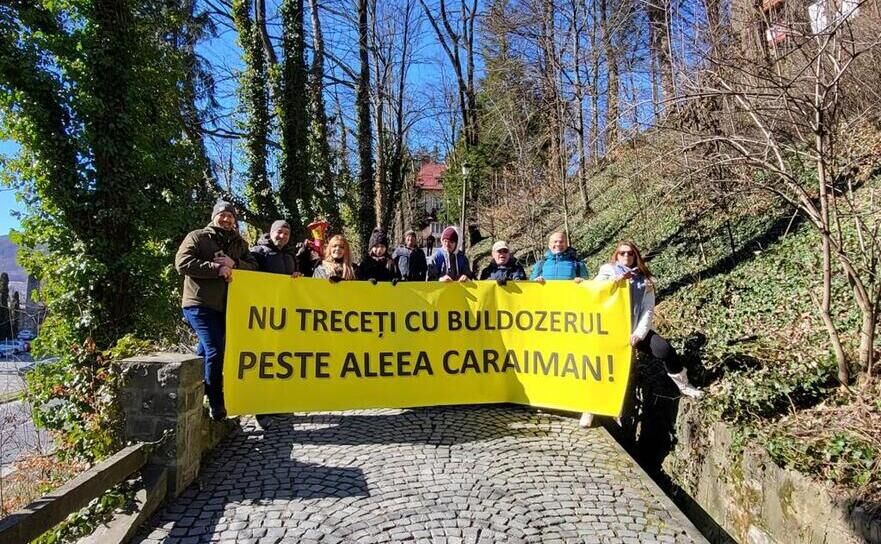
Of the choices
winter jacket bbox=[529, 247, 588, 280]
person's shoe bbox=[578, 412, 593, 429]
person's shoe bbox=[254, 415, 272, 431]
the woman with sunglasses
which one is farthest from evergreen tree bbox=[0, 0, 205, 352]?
the woman with sunglasses

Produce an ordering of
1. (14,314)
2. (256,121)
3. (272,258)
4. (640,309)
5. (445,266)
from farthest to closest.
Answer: (256,121) < (14,314) < (445,266) < (272,258) < (640,309)

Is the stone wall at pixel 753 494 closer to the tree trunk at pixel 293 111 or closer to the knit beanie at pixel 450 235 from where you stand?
the knit beanie at pixel 450 235

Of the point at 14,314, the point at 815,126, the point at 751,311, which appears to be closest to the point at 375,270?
the point at 815,126

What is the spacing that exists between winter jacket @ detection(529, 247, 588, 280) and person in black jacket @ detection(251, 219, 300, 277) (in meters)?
2.62

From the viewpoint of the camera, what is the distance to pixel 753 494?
4.06 m

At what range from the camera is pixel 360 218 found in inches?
739

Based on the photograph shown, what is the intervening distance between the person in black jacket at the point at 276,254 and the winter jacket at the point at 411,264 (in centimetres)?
150

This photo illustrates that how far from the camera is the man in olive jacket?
488 cm

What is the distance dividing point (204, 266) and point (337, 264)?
57.4 inches

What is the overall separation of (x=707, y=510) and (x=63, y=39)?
28.3 feet

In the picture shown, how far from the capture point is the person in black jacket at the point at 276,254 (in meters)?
5.81

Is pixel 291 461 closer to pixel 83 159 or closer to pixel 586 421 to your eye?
pixel 586 421

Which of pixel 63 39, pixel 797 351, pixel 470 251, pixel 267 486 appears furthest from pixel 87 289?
pixel 470 251

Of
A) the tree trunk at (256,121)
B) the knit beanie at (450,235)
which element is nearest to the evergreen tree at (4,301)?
the tree trunk at (256,121)
